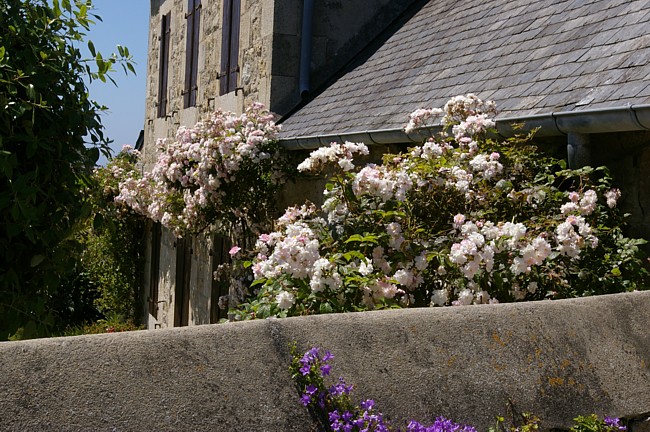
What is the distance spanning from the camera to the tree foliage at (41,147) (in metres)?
3.42

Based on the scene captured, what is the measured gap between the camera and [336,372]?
204cm

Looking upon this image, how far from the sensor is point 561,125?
3957mm

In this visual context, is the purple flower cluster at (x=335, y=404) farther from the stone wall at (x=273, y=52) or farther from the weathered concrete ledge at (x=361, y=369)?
the stone wall at (x=273, y=52)

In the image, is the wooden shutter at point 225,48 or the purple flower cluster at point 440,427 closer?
the purple flower cluster at point 440,427

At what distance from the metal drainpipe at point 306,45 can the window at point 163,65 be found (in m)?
5.00

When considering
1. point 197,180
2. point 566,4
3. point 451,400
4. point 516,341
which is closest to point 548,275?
point 516,341

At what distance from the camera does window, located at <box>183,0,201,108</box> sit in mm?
10867

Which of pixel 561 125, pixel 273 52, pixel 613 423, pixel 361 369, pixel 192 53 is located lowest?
pixel 613 423

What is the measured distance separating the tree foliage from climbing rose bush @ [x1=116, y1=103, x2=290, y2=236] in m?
3.18

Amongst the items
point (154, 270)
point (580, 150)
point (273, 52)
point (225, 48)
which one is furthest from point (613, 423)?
point (154, 270)

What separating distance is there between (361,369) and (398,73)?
476cm

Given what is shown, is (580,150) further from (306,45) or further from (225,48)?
(225,48)

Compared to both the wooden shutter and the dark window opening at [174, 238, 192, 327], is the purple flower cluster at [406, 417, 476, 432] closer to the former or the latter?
the wooden shutter

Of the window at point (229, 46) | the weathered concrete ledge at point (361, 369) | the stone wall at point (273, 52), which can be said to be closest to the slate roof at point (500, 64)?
the stone wall at point (273, 52)
